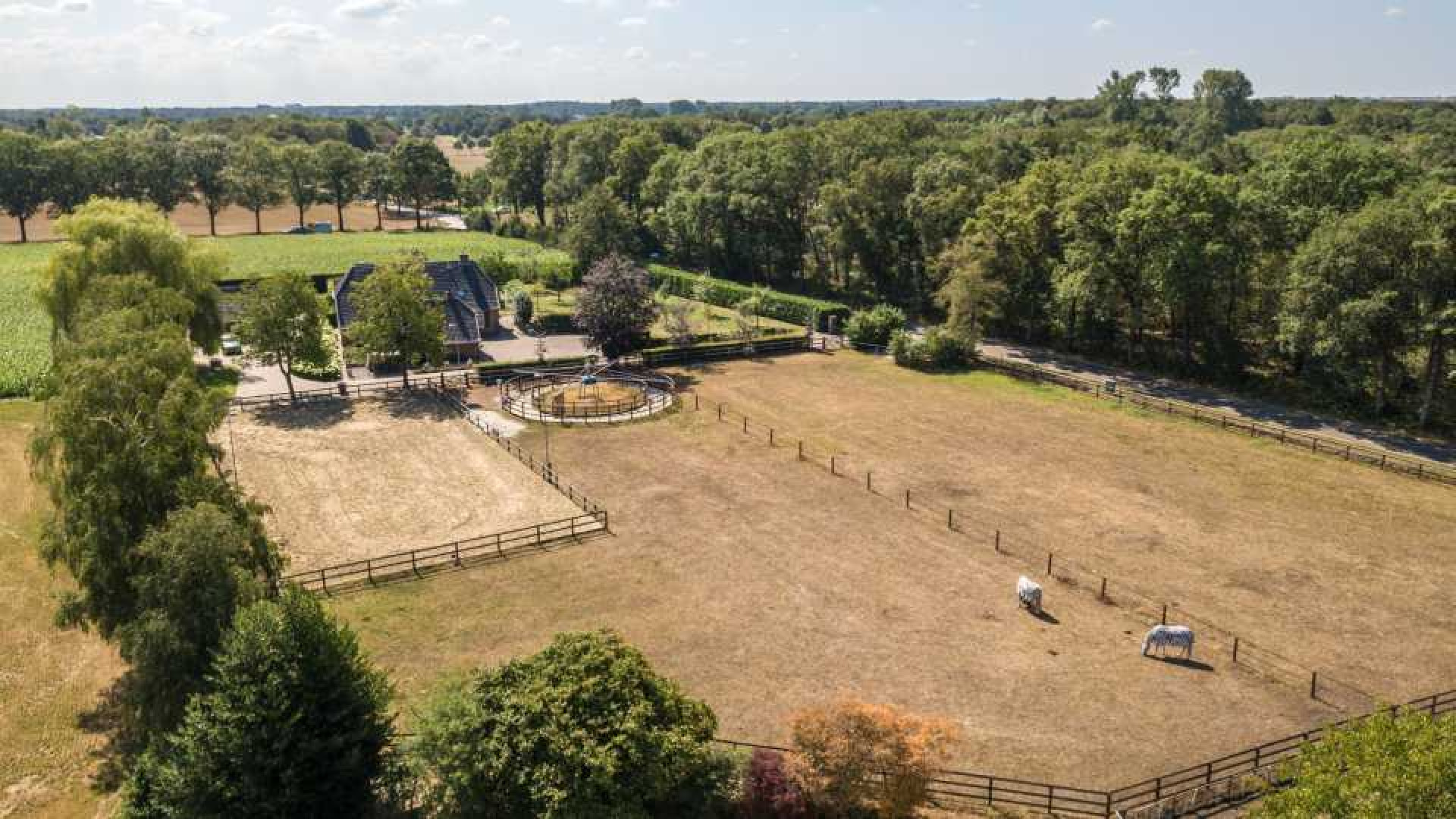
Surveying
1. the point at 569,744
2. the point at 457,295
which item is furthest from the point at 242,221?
the point at 569,744

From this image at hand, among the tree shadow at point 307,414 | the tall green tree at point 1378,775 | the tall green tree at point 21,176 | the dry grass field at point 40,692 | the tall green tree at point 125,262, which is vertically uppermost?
the tall green tree at point 21,176

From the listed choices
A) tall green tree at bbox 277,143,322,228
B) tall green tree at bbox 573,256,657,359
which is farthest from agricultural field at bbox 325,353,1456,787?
tall green tree at bbox 277,143,322,228

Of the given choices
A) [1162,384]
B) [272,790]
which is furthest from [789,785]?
[1162,384]

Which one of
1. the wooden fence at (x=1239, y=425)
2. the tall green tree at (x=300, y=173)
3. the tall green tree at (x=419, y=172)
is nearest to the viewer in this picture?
the wooden fence at (x=1239, y=425)

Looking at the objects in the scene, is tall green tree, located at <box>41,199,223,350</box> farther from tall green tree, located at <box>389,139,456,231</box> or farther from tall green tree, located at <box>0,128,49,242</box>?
tall green tree, located at <box>389,139,456,231</box>

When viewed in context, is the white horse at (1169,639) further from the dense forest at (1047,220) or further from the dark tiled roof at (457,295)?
the dark tiled roof at (457,295)

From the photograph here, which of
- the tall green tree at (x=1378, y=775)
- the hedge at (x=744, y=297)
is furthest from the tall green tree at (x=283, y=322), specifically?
the tall green tree at (x=1378, y=775)

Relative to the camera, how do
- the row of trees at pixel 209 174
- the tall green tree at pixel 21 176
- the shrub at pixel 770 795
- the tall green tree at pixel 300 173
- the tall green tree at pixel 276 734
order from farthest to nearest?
the tall green tree at pixel 300 173, the row of trees at pixel 209 174, the tall green tree at pixel 21 176, the shrub at pixel 770 795, the tall green tree at pixel 276 734

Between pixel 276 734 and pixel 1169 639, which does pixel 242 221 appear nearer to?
pixel 276 734

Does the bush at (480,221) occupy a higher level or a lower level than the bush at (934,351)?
higher
